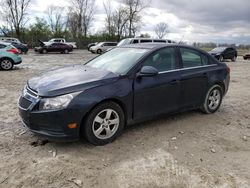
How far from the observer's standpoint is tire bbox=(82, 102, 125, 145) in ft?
12.0

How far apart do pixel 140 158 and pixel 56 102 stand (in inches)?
53.9

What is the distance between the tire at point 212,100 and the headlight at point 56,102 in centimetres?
302

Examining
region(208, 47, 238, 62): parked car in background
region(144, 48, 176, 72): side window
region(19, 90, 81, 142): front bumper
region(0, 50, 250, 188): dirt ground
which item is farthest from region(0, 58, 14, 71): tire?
region(208, 47, 238, 62): parked car in background

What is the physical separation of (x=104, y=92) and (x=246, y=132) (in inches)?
108

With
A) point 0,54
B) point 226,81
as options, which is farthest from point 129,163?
point 0,54

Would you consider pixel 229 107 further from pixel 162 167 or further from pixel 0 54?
pixel 0 54

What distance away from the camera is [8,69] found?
488 inches

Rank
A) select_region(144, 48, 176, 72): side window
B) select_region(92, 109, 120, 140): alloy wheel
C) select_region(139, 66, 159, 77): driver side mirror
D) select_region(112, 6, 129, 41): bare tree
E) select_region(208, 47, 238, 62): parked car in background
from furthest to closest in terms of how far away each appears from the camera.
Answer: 1. select_region(112, 6, 129, 41): bare tree
2. select_region(208, 47, 238, 62): parked car in background
3. select_region(144, 48, 176, 72): side window
4. select_region(139, 66, 159, 77): driver side mirror
5. select_region(92, 109, 120, 140): alloy wheel

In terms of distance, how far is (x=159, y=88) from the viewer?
433 cm

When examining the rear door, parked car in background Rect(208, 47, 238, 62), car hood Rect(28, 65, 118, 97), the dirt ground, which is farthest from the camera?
parked car in background Rect(208, 47, 238, 62)

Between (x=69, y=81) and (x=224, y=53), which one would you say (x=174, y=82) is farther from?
(x=224, y=53)

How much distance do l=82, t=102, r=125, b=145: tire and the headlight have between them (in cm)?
38

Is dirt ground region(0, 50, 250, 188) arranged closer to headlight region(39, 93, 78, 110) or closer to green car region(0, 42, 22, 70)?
headlight region(39, 93, 78, 110)

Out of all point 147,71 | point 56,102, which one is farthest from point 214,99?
point 56,102
